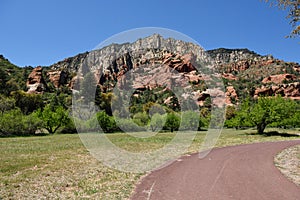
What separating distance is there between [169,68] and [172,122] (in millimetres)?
40384

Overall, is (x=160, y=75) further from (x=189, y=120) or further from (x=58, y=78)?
(x=58, y=78)

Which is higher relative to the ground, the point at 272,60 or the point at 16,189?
the point at 272,60

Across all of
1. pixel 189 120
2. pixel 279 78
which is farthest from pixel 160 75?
pixel 279 78

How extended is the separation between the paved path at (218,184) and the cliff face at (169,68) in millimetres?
8261

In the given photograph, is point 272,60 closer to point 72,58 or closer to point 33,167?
point 72,58

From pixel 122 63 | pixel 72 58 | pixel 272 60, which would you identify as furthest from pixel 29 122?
pixel 272 60

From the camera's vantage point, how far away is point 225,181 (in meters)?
10.2

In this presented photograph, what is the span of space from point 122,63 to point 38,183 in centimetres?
1158

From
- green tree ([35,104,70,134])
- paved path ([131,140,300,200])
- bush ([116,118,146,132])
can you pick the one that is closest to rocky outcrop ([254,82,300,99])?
bush ([116,118,146,132])

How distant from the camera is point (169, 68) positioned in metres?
24.9

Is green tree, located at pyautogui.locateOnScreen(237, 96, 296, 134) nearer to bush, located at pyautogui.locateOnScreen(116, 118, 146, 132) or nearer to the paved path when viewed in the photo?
bush, located at pyautogui.locateOnScreen(116, 118, 146, 132)

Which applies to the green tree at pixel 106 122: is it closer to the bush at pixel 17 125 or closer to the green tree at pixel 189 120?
the bush at pixel 17 125

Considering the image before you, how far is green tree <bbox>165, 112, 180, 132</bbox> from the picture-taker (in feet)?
206

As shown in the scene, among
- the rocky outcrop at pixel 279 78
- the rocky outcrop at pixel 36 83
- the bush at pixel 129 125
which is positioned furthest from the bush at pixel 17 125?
the rocky outcrop at pixel 279 78
